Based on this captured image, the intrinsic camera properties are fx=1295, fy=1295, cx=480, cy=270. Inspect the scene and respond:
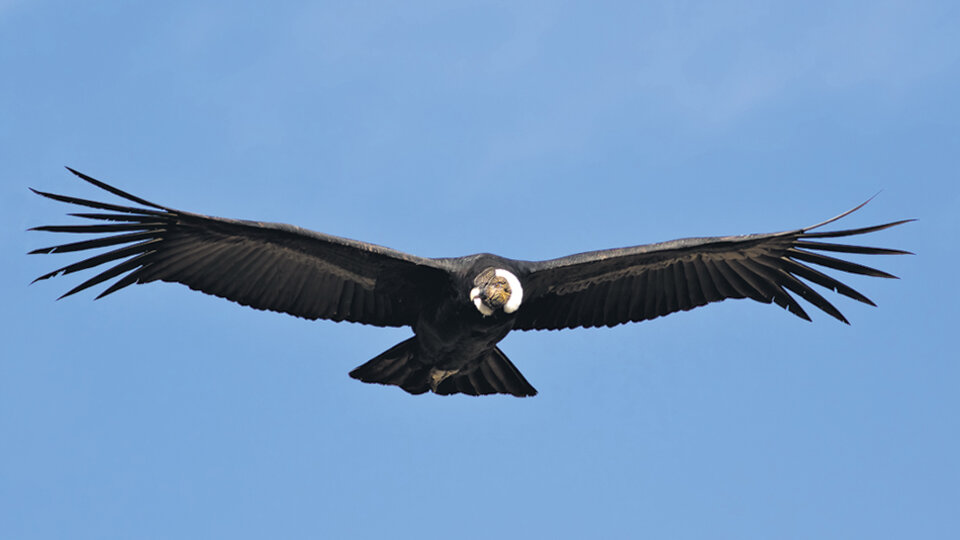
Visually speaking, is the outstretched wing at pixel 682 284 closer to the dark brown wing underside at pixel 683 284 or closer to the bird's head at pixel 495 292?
the dark brown wing underside at pixel 683 284

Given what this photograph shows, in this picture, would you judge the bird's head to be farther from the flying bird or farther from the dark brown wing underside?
the dark brown wing underside

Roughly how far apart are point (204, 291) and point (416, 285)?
206 cm

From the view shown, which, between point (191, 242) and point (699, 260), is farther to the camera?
point (699, 260)

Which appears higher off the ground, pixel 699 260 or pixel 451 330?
pixel 699 260

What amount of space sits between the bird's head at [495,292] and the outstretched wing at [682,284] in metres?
0.97

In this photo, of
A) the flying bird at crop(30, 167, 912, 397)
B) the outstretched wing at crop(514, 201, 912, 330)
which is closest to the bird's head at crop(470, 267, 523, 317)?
the flying bird at crop(30, 167, 912, 397)

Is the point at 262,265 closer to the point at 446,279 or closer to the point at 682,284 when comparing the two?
the point at 446,279

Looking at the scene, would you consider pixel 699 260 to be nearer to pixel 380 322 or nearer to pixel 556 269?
pixel 556 269

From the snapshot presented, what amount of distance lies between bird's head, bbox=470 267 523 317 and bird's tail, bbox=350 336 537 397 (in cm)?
119

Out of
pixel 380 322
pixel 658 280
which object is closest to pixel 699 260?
pixel 658 280

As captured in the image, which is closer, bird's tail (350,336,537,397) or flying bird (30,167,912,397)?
flying bird (30,167,912,397)

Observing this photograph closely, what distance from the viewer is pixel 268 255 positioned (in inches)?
494

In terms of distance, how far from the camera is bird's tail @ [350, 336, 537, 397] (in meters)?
13.0

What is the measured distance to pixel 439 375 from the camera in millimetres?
13078
